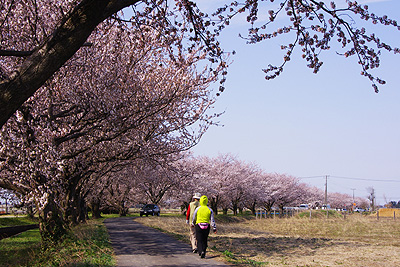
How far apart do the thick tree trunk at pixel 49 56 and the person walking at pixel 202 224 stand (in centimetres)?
775

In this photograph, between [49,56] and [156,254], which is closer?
[49,56]

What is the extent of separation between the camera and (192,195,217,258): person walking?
11.8 m

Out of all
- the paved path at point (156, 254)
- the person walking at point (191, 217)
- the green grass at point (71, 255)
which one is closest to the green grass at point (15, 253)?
the green grass at point (71, 255)

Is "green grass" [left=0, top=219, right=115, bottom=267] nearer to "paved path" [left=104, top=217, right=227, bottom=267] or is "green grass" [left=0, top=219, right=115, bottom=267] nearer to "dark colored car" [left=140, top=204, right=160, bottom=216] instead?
"paved path" [left=104, top=217, right=227, bottom=267]

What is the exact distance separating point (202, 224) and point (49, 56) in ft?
26.8

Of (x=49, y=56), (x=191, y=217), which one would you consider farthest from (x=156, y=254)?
(x=49, y=56)

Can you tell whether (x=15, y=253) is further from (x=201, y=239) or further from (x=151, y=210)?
(x=151, y=210)

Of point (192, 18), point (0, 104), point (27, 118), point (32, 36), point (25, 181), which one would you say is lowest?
point (25, 181)

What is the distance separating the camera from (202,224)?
1200 centimetres

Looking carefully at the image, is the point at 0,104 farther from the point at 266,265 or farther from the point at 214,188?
the point at 214,188

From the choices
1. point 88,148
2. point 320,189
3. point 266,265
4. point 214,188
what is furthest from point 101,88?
point 320,189

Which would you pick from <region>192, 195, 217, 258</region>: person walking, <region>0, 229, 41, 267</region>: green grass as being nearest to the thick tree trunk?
<region>192, 195, 217, 258</region>: person walking

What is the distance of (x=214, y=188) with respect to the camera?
5819cm

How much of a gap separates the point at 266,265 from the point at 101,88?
855 centimetres
